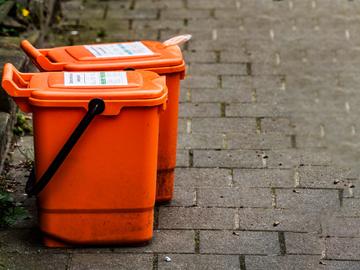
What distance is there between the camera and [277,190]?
552cm

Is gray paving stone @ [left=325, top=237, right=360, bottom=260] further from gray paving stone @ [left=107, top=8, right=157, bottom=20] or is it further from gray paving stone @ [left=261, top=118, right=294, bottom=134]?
gray paving stone @ [left=107, top=8, right=157, bottom=20]

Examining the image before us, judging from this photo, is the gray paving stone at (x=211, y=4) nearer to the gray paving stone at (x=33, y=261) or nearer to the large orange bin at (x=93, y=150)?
the large orange bin at (x=93, y=150)

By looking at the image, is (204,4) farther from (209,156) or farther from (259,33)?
(209,156)

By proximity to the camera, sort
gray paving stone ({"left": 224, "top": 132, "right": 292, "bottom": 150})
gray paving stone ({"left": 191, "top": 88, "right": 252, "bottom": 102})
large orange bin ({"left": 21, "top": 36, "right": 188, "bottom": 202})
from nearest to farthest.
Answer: large orange bin ({"left": 21, "top": 36, "right": 188, "bottom": 202})
gray paving stone ({"left": 224, "top": 132, "right": 292, "bottom": 150})
gray paving stone ({"left": 191, "top": 88, "right": 252, "bottom": 102})

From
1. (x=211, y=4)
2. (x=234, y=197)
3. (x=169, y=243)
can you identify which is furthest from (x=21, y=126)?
(x=211, y=4)

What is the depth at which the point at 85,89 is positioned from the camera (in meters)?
4.62

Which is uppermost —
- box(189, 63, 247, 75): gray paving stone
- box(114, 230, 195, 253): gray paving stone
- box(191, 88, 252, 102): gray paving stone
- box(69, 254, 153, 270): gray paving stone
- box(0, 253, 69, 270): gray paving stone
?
box(189, 63, 247, 75): gray paving stone

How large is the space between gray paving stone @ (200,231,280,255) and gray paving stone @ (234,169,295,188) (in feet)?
1.87

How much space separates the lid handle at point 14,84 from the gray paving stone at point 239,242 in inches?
44.9

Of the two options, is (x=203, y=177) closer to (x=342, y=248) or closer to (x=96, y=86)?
(x=342, y=248)

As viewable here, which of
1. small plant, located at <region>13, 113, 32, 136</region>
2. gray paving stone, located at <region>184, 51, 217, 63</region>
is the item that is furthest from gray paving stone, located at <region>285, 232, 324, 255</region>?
gray paving stone, located at <region>184, 51, 217, 63</region>

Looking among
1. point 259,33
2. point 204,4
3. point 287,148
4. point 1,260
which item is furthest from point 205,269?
point 204,4

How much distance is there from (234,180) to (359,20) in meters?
2.98

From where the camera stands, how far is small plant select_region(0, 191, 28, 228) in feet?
16.7
